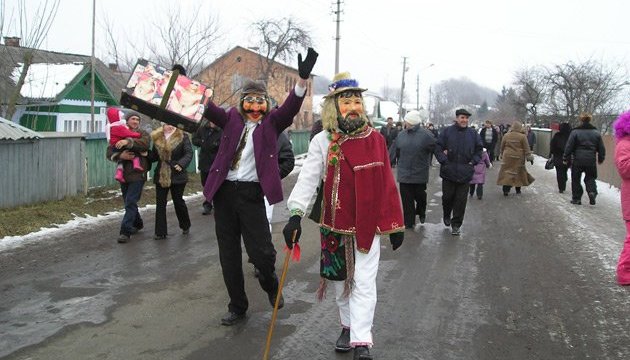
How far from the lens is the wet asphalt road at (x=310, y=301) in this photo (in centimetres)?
442

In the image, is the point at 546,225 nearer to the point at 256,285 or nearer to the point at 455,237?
the point at 455,237

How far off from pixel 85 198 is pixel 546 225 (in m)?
8.43

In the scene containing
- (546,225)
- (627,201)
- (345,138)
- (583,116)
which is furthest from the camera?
(583,116)

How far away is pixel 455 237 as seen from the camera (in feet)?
29.0

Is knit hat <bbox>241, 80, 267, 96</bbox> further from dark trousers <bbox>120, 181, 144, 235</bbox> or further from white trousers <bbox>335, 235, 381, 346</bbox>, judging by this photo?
dark trousers <bbox>120, 181, 144, 235</bbox>

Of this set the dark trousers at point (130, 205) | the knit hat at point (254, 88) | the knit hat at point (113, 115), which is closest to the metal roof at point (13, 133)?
the knit hat at point (113, 115)

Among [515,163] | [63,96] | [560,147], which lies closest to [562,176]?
[560,147]

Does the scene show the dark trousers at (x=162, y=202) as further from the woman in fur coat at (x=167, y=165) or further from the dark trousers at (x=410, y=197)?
the dark trousers at (x=410, y=197)

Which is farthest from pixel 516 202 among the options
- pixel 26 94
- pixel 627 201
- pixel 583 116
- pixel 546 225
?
pixel 26 94

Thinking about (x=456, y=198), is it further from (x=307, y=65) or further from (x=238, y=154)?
(x=307, y=65)

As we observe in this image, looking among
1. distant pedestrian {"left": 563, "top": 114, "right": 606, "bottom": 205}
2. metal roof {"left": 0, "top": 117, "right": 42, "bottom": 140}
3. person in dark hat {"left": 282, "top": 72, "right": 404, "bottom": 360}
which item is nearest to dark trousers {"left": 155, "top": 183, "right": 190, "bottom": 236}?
metal roof {"left": 0, "top": 117, "right": 42, "bottom": 140}

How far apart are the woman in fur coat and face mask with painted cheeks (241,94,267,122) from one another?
11.8ft

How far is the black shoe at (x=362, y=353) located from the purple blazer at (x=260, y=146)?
4.29 feet

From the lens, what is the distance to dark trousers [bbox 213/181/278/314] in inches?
188
